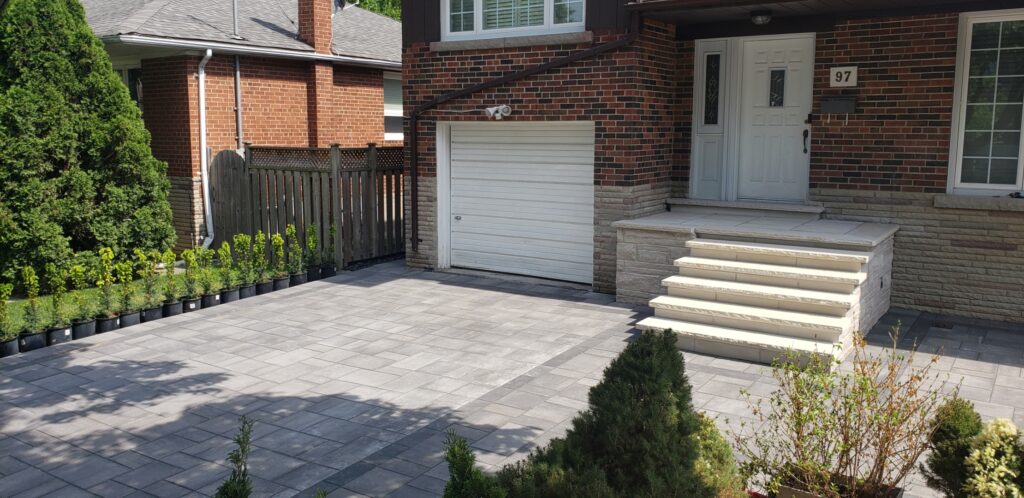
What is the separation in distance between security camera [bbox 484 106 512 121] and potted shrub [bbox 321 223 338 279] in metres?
2.91

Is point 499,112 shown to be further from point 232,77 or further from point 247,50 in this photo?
point 232,77

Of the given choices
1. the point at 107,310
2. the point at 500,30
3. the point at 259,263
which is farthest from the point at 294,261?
the point at 500,30

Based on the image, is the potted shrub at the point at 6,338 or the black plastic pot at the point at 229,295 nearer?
the potted shrub at the point at 6,338

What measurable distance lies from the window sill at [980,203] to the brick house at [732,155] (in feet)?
0.06

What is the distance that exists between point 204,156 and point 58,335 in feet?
17.8

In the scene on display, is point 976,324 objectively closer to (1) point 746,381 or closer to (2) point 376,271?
(1) point 746,381

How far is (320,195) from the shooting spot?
1217 cm

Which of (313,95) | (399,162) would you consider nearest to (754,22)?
(399,162)

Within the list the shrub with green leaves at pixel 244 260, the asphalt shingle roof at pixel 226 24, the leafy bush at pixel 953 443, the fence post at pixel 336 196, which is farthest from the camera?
the asphalt shingle roof at pixel 226 24

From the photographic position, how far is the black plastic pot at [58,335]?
27.3 feet

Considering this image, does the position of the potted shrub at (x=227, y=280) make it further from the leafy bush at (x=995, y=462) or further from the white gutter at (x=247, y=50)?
the leafy bush at (x=995, y=462)

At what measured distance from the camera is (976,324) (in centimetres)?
891

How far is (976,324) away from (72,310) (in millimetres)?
9778

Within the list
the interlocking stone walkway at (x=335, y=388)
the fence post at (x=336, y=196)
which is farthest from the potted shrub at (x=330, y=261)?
Result: the interlocking stone walkway at (x=335, y=388)
